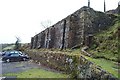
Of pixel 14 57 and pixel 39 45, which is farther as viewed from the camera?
pixel 39 45

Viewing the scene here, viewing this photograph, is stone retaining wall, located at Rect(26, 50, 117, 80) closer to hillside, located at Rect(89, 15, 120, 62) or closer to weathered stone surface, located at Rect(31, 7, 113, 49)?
hillside, located at Rect(89, 15, 120, 62)

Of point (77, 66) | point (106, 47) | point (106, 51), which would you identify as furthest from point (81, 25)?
point (77, 66)

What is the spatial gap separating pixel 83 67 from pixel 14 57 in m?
20.0

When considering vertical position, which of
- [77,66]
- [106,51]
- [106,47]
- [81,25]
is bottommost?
[77,66]

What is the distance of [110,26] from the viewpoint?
75.5ft

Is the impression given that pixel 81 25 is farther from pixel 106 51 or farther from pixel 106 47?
pixel 106 51

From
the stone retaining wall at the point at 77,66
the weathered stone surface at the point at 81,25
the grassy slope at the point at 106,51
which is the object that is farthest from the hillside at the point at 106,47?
the weathered stone surface at the point at 81,25

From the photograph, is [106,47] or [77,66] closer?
[77,66]

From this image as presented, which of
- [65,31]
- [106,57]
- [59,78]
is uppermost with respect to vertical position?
[65,31]

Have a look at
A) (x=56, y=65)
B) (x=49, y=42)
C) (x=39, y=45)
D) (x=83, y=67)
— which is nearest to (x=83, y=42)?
(x=56, y=65)

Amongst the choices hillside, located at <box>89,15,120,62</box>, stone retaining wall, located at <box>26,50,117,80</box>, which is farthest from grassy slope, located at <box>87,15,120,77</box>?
stone retaining wall, located at <box>26,50,117,80</box>

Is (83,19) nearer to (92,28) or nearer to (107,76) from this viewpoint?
(92,28)

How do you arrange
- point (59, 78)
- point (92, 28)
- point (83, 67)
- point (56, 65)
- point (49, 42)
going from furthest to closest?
point (49, 42) < point (92, 28) < point (56, 65) < point (59, 78) < point (83, 67)

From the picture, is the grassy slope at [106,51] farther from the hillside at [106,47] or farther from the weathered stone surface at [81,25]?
the weathered stone surface at [81,25]
